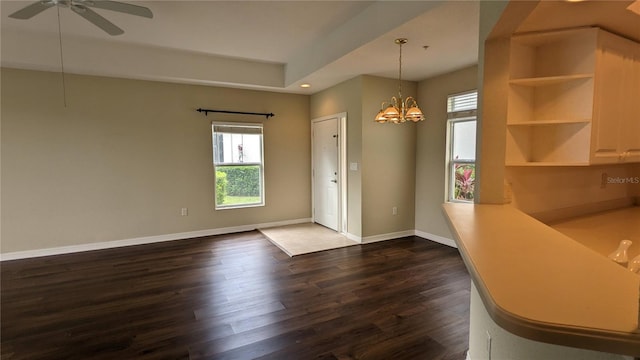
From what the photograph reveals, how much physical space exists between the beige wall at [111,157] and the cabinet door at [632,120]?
4.66 m

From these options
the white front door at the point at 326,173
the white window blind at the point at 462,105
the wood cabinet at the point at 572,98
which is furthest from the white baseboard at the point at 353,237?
the wood cabinet at the point at 572,98

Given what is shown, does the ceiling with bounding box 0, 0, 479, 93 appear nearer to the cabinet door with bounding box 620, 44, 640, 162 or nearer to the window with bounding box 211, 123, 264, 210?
the window with bounding box 211, 123, 264, 210

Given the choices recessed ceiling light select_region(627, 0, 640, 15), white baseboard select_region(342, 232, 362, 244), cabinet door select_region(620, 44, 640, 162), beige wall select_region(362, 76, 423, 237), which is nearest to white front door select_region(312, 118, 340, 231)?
white baseboard select_region(342, 232, 362, 244)

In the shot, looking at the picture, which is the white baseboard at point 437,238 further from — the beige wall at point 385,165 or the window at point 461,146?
the window at point 461,146

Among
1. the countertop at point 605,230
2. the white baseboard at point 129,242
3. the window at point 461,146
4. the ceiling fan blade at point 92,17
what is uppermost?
the ceiling fan blade at point 92,17

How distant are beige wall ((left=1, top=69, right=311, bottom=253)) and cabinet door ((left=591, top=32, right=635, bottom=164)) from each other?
4.63m

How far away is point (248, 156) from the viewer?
572 cm

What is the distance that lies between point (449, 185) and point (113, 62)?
495 centimetres

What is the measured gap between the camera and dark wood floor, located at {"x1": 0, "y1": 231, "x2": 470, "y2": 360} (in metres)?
2.28

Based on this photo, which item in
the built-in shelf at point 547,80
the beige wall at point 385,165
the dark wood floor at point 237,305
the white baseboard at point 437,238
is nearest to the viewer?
the built-in shelf at point 547,80

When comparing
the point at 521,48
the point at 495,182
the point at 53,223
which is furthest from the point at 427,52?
the point at 53,223

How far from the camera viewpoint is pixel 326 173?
573 cm

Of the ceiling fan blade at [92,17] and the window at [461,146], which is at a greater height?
the ceiling fan blade at [92,17]

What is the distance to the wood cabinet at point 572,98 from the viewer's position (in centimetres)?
194
